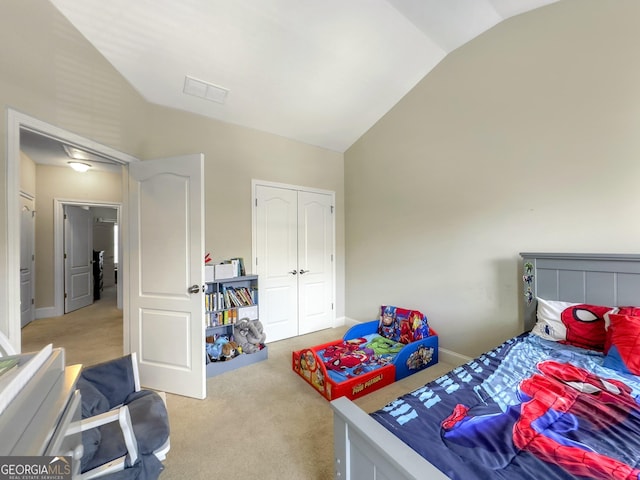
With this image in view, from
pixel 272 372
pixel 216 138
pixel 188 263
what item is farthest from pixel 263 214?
pixel 272 372

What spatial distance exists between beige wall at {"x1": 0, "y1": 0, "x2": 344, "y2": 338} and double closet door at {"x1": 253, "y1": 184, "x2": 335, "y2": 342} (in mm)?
179

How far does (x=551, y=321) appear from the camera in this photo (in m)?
1.95

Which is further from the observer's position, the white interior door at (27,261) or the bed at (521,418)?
the white interior door at (27,261)

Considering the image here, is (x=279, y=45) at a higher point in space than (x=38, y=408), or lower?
higher

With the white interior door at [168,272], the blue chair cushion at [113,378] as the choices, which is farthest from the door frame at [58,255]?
the blue chair cushion at [113,378]

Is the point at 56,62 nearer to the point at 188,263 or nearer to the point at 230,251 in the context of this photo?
the point at 188,263

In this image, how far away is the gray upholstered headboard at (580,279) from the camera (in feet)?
5.80

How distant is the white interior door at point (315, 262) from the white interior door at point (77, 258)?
447cm

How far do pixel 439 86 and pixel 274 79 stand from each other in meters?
1.79

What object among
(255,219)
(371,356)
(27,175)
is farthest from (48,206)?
(371,356)

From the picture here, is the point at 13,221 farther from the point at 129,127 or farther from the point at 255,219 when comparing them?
the point at 255,219

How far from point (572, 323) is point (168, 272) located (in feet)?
10.5

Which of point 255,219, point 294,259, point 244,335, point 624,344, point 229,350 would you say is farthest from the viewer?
point 294,259

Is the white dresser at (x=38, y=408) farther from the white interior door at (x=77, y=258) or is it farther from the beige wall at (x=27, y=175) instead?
the white interior door at (x=77, y=258)
